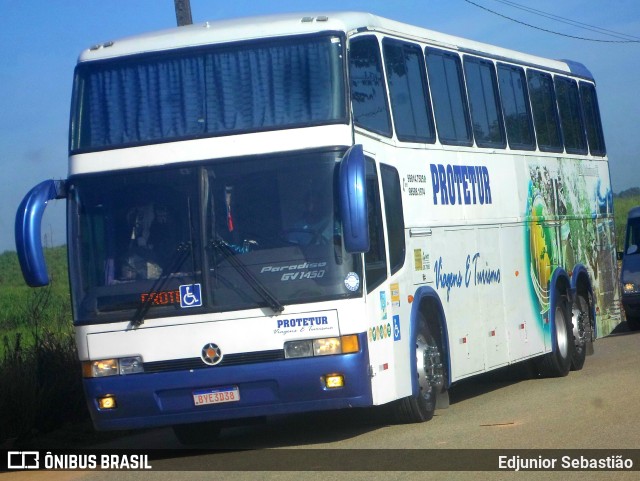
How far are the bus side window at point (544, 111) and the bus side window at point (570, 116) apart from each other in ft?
0.94

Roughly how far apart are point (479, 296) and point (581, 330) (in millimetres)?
4378

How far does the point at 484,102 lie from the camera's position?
48.3 ft

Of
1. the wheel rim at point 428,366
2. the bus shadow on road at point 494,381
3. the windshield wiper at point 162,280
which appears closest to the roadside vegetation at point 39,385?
the windshield wiper at point 162,280

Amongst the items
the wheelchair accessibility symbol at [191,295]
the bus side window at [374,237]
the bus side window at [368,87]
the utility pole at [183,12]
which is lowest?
the wheelchair accessibility symbol at [191,295]

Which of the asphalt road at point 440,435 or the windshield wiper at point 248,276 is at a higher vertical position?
the windshield wiper at point 248,276

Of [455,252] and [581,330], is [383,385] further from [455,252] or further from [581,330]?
[581,330]

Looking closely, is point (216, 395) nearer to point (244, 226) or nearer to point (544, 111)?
point (244, 226)

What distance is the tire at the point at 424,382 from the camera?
11.8m

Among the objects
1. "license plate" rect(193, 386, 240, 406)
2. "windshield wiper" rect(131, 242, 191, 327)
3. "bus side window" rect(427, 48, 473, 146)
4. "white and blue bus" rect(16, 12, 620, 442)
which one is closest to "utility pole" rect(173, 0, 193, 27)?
"bus side window" rect(427, 48, 473, 146)

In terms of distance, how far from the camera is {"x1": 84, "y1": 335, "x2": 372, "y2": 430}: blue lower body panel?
401 inches

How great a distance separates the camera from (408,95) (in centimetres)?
1240

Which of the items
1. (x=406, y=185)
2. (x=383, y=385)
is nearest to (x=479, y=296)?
(x=406, y=185)

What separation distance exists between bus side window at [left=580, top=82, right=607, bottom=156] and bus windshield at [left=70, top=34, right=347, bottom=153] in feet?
30.5

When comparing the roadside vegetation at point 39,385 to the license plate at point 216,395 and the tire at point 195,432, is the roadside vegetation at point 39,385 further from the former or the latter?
the license plate at point 216,395
